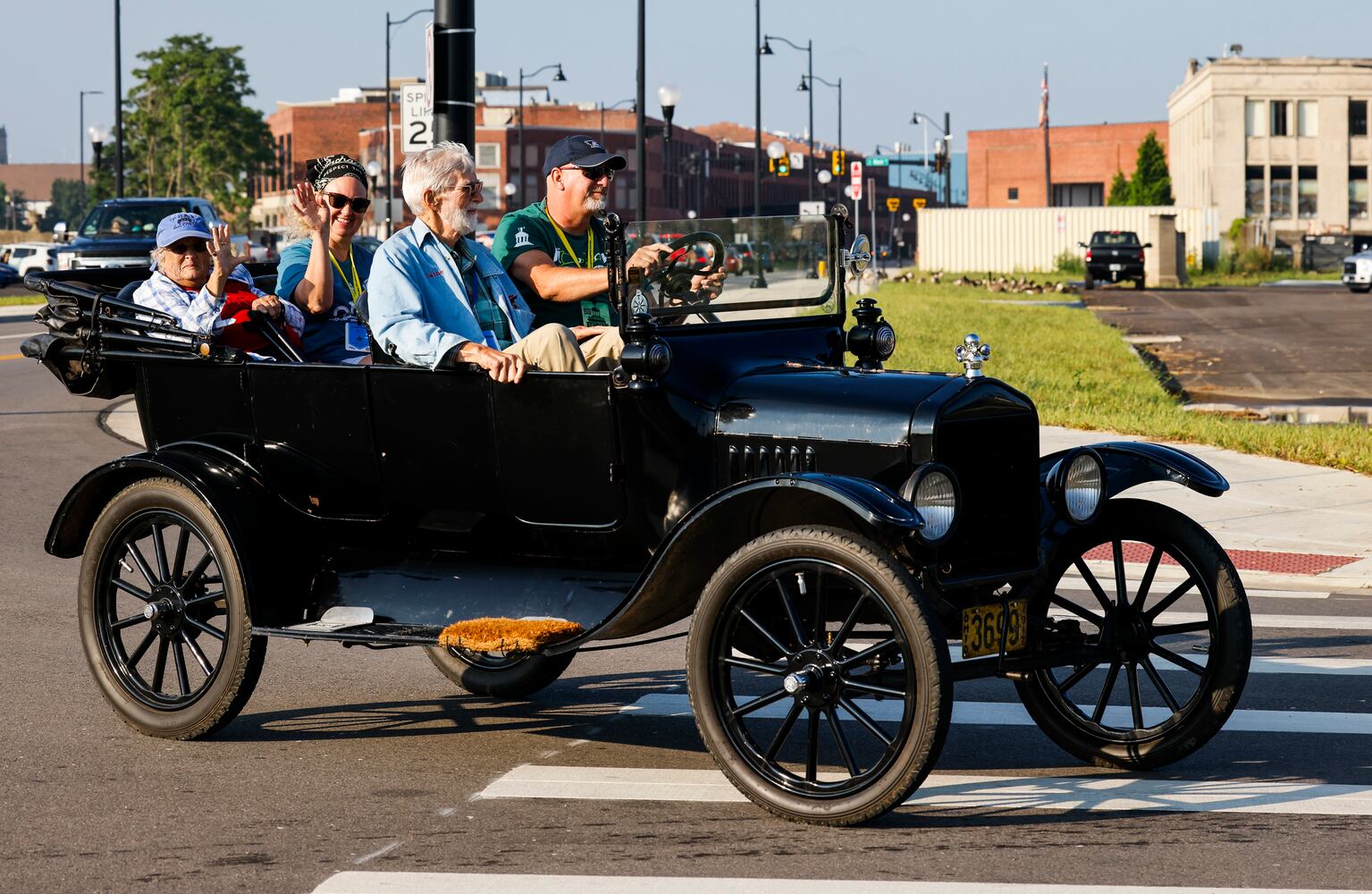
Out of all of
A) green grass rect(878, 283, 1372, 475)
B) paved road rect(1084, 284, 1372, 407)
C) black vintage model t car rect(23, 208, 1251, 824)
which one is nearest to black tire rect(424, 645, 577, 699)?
black vintage model t car rect(23, 208, 1251, 824)

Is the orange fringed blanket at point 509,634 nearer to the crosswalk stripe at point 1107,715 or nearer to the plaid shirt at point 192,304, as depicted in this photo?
the crosswalk stripe at point 1107,715

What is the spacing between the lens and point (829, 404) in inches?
202

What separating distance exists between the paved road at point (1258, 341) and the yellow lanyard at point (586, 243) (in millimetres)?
13505

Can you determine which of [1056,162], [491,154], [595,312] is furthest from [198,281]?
[1056,162]

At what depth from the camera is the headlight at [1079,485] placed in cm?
541

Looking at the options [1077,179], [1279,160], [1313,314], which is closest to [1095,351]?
[1313,314]

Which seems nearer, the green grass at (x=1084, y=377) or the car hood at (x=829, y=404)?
the car hood at (x=829, y=404)

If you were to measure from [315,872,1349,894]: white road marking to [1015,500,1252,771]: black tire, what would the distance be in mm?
1128

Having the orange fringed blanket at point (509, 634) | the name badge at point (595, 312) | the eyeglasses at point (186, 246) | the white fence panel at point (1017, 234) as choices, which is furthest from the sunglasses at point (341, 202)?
the white fence panel at point (1017, 234)

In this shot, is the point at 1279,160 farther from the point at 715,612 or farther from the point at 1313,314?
the point at 715,612

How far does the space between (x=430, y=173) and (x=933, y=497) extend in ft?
7.11

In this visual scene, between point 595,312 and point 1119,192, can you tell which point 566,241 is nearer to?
point 595,312

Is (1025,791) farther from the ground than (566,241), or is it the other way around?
(566,241)

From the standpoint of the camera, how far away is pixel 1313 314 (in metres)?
34.4
